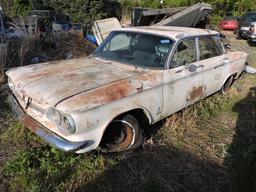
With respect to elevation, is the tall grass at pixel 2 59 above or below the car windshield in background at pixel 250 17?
below

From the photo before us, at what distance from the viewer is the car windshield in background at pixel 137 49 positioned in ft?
13.1

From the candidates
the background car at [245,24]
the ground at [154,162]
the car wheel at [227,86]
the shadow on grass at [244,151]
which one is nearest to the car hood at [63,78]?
the ground at [154,162]

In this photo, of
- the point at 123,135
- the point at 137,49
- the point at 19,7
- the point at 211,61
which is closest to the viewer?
the point at 123,135

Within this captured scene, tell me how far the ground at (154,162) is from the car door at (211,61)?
68 centimetres

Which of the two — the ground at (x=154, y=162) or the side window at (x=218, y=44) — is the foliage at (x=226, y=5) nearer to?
the side window at (x=218, y=44)

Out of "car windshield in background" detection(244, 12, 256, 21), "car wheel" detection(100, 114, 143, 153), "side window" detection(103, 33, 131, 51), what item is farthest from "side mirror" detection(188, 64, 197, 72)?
"car windshield in background" detection(244, 12, 256, 21)

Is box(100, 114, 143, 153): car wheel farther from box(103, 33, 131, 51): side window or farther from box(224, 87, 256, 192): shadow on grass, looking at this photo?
box(103, 33, 131, 51): side window

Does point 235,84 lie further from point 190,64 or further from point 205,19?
point 205,19

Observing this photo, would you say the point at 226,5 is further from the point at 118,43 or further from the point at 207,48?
the point at 118,43

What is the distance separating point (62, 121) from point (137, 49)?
1840 millimetres

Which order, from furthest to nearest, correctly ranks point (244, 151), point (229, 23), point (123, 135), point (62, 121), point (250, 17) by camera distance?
point (229, 23), point (250, 17), point (244, 151), point (123, 135), point (62, 121)

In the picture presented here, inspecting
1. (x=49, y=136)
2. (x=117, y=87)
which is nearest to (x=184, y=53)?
(x=117, y=87)

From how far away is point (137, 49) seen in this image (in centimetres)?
426

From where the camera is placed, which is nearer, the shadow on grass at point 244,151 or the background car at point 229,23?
the shadow on grass at point 244,151
